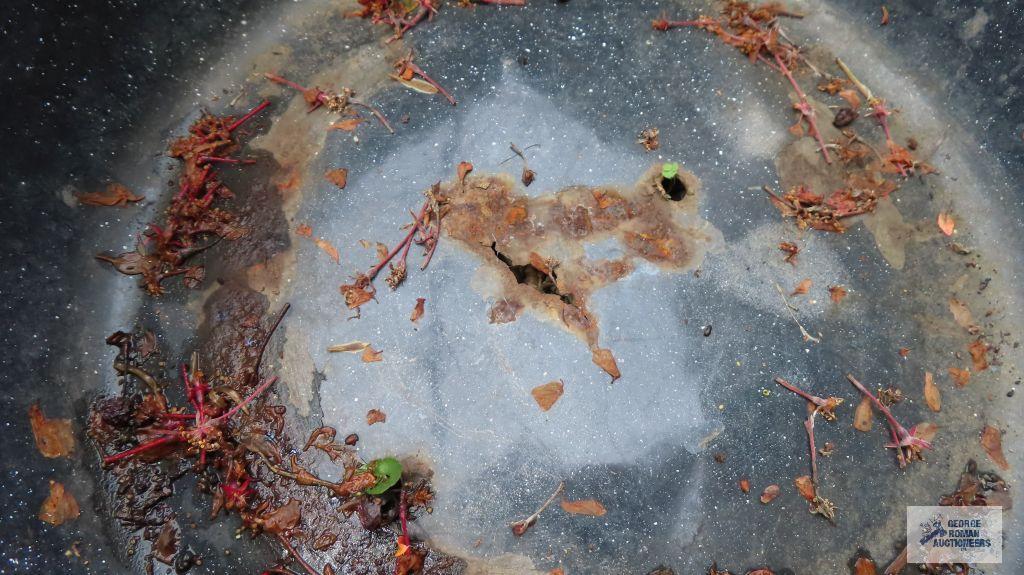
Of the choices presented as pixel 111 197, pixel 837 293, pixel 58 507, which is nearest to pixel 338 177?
pixel 111 197

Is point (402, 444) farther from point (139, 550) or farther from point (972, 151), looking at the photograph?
point (972, 151)

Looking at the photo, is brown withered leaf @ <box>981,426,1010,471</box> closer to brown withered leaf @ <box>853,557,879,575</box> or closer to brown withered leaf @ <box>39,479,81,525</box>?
brown withered leaf @ <box>853,557,879,575</box>

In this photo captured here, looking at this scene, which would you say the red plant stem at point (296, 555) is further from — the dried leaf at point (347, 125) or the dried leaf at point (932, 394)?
the dried leaf at point (932, 394)

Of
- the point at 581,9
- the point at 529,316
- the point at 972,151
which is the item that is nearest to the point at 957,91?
the point at 972,151

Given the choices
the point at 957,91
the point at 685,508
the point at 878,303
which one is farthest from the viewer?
the point at 957,91

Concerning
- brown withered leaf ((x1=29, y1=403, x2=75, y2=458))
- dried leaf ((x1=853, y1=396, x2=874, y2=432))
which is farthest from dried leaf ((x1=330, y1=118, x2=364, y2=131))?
dried leaf ((x1=853, y1=396, x2=874, y2=432))

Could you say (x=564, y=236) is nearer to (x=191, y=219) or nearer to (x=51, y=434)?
(x=191, y=219)

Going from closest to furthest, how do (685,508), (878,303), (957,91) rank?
(685,508), (878,303), (957,91)
